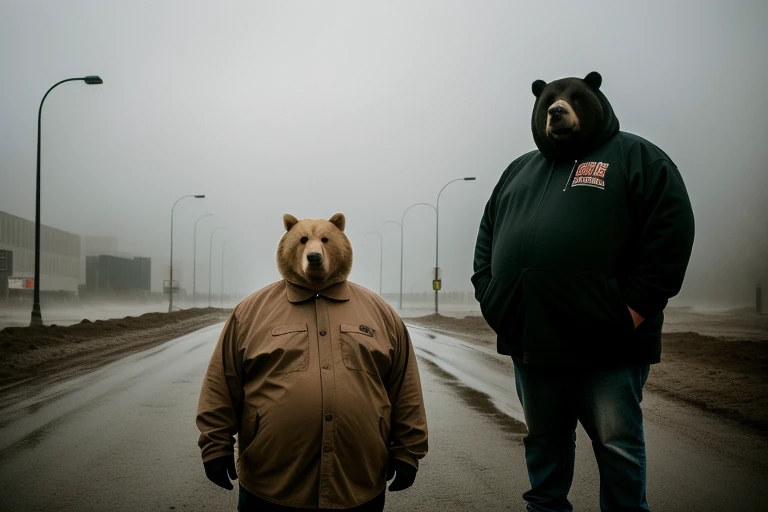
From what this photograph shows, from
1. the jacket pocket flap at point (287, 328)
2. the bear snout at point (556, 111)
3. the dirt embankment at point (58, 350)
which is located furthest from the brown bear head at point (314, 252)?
the dirt embankment at point (58, 350)

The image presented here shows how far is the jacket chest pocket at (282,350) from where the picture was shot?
241cm

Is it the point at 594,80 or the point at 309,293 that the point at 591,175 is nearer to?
the point at 594,80

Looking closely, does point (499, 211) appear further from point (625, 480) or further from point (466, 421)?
point (466, 421)

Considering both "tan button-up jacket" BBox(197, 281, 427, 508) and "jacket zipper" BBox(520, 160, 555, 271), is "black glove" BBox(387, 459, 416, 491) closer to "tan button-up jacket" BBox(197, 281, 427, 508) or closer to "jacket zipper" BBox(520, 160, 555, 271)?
"tan button-up jacket" BBox(197, 281, 427, 508)

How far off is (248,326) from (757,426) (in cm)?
620

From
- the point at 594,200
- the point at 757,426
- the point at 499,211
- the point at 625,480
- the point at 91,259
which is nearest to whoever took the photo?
the point at 625,480

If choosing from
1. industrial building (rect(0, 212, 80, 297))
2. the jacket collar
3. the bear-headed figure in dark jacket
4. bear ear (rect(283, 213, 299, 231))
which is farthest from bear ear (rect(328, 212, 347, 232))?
industrial building (rect(0, 212, 80, 297))

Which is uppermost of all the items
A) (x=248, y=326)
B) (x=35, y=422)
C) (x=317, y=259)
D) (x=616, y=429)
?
(x=317, y=259)

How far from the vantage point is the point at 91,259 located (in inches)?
3228

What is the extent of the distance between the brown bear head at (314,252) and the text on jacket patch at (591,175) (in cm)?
99

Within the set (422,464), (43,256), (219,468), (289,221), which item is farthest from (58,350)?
(43,256)

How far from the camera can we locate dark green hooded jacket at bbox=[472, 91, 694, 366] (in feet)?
7.88

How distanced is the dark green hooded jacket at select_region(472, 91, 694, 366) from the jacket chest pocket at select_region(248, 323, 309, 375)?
86 centimetres

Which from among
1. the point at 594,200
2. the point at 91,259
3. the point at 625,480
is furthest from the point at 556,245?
the point at 91,259
